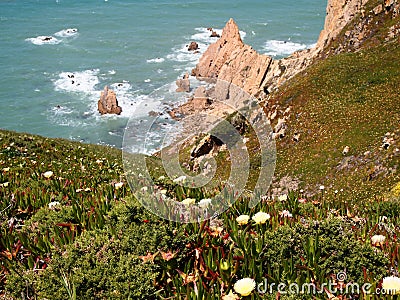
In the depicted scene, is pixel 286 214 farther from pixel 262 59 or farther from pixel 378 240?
pixel 262 59

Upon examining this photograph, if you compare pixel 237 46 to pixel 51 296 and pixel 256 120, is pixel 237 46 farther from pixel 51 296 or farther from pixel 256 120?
pixel 51 296

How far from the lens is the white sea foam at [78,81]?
7955cm

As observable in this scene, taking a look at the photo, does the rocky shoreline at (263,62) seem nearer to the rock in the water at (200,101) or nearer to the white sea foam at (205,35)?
the rock in the water at (200,101)

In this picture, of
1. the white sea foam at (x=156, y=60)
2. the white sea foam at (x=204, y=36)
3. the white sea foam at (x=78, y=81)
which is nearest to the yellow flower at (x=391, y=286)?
the white sea foam at (x=78, y=81)

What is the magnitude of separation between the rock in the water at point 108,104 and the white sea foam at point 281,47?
1513 inches

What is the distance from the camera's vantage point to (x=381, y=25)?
164ft

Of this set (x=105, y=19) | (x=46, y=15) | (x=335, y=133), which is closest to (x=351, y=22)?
(x=335, y=133)

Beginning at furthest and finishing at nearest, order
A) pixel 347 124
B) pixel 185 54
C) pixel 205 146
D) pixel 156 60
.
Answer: pixel 185 54 < pixel 156 60 < pixel 205 146 < pixel 347 124

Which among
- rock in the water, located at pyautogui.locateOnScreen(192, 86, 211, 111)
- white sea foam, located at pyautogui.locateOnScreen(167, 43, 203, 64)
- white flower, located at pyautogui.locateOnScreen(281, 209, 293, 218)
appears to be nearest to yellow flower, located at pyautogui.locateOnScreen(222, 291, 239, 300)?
white flower, located at pyautogui.locateOnScreen(281, 209, 293, 218)

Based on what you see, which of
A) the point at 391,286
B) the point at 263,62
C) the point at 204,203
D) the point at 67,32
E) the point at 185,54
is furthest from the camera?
the point at 67,32

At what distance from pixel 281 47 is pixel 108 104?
45.5m

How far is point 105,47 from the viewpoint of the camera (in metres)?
103

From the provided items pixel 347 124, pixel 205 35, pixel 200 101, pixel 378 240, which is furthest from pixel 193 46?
pixel 378 240

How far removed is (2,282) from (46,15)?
144m
